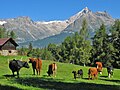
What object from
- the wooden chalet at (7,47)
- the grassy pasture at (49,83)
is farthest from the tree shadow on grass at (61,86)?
the wooden chalet at (7,47)

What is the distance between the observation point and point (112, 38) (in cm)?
12312

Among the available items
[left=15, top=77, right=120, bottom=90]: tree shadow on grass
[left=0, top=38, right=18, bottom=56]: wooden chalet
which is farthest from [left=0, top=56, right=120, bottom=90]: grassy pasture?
[left=0, top=38, right=18, bottom=56]: wooden chalet

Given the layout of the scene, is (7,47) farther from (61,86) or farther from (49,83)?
(61,86)

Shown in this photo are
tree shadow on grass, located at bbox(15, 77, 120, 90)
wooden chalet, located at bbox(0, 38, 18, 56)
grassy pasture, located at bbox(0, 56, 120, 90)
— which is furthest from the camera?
wooden chalet, located at bbox(0, 38, 18, 56)

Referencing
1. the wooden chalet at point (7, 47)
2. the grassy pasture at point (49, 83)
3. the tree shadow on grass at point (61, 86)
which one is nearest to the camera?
the grassy pasture at point (49, 83)

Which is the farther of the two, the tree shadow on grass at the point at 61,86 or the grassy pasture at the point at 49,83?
the tree shadow on grass at the point at 61,86

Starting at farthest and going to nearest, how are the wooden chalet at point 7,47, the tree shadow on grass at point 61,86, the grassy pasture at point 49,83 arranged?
1. the wooden chalet at point 7,47
2. the tree shadow on grass at point 61,86
3. the grassy pasture at point 49,83

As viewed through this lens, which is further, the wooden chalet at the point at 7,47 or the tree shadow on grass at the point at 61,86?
the wooden chalet at the point at 7,47

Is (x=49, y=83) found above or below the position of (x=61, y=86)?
above

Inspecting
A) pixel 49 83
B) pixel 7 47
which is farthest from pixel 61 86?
pixel 7 47

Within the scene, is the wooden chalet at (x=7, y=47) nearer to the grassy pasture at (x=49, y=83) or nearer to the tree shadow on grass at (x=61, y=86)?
the grassy pasture at (x=49, y=83)

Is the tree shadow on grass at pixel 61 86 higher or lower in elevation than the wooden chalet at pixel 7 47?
lower

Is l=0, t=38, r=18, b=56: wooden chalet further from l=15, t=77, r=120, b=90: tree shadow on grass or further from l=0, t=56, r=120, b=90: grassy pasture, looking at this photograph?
l=15, t=77, r=120, b=90: tree shadow on grass

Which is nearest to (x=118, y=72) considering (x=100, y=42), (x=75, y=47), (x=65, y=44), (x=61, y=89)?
(x=61, y=89)
